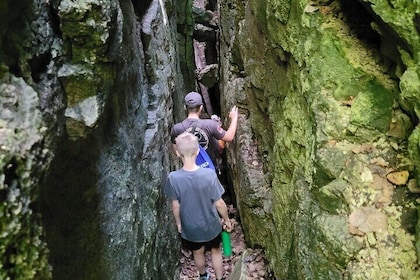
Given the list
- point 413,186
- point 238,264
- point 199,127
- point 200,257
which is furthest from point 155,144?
point 413,186

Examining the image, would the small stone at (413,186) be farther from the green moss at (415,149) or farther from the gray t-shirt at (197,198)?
the gray t-shirt at (197,198)

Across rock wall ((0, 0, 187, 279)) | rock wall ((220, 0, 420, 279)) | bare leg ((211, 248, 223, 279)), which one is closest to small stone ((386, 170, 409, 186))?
rock wall ((220, 0, 420, 279))

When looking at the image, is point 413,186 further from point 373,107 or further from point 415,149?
point 373,107

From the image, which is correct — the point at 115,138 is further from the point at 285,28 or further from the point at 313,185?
the point at 285,28

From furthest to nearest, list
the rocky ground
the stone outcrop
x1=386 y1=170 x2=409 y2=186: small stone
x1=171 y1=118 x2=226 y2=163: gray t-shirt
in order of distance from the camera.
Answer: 1. x1=171 y1=118 x2=226 y2=163: gray t-shirt
2. the rocky ground
3. x1=386 y1=170 x2=409 y2=186: small stone
4. the stone outcrop

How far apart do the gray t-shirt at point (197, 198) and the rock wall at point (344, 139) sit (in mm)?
885

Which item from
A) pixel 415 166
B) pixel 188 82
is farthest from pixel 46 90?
pixel 188 82

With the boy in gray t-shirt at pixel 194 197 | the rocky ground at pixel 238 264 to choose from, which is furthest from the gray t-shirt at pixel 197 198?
the rocky ground at pixel 238 264

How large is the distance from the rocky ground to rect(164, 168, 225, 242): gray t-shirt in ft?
3.89

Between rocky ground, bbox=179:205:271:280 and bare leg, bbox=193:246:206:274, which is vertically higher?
bare leg, bbox=193:246:206:274

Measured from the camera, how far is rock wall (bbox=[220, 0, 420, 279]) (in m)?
3.26

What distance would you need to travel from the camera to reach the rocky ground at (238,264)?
6.21m

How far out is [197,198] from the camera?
508cm

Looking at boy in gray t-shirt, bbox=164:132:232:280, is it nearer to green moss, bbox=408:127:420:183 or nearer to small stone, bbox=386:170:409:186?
small stone, bbox=386:170:409:186
